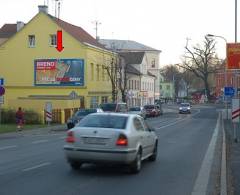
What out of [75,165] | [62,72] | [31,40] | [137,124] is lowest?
[75,165]

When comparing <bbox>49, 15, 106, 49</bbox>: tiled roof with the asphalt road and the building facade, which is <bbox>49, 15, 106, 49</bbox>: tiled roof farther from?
the building facade

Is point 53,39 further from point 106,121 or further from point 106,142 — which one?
point 106,142

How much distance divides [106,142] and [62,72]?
49.9 meters

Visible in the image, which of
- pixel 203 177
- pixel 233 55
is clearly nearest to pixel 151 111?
A: pixel 233 55

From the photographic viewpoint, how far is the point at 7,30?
90688 millimetres

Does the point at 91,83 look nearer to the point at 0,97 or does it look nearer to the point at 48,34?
the point at 48,34

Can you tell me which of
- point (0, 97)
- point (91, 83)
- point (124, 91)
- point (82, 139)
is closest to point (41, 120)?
point (0, 97)

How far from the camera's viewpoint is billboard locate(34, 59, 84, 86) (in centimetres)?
6394

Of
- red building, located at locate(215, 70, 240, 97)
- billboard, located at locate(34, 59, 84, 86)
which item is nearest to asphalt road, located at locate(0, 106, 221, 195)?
red building, located at locate(215, 70, 240, 97)

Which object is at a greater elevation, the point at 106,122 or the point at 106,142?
the point at 106,122

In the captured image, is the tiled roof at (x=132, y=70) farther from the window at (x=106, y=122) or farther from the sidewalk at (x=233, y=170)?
the window at (x=106, y=122)

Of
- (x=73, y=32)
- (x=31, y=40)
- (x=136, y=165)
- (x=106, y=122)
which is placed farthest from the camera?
(x=73, y=32)

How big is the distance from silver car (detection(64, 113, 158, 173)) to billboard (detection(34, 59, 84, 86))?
4840 centimetres

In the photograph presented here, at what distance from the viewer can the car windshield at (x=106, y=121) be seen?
1524 cm
